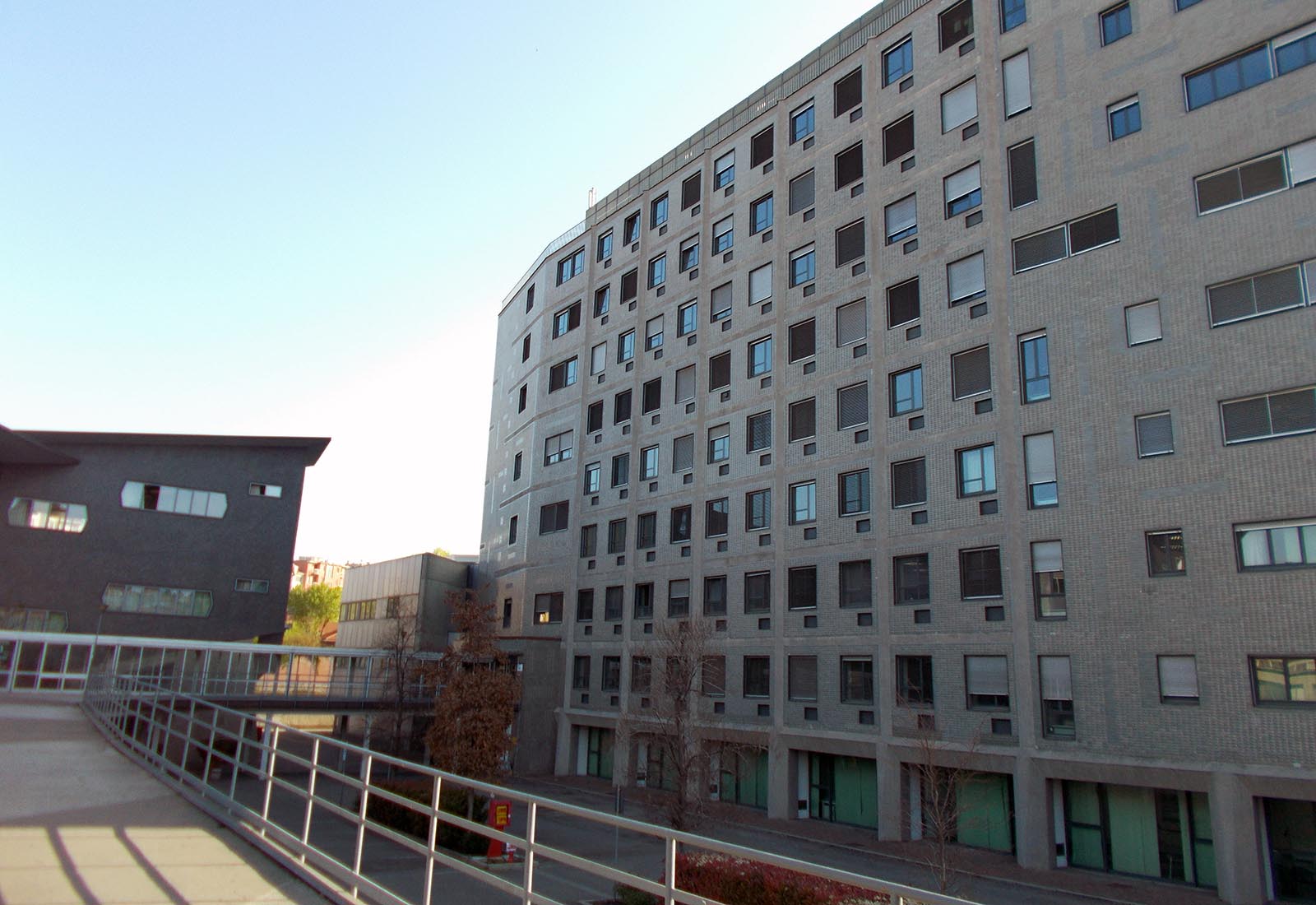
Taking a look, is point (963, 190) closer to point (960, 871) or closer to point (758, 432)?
point (758, 432)

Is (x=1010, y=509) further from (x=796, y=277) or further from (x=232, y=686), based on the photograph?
(x=232, y=686)

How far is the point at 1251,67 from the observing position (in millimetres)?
23375

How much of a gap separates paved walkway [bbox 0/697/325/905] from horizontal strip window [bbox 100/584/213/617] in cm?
3134

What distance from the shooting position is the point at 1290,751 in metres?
19.8

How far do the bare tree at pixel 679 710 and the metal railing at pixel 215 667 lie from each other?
8.46m

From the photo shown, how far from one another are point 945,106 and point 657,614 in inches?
844

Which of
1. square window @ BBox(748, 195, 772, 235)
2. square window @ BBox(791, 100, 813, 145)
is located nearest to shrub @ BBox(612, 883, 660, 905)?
square window @ BBox(748, 195, 772, 235)

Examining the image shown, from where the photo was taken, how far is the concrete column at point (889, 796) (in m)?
26.8

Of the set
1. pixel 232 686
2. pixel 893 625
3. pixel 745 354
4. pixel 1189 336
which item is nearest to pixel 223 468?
pixel 232 686

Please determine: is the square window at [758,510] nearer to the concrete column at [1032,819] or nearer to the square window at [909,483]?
the square window at [909,483]

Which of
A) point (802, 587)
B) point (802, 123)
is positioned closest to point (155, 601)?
point (802, 587)

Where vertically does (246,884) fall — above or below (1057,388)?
below

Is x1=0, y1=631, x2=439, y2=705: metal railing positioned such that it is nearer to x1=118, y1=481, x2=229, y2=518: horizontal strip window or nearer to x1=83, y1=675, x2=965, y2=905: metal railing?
x1=118, y1=481, x2=229, y2=518: horizontal strip window

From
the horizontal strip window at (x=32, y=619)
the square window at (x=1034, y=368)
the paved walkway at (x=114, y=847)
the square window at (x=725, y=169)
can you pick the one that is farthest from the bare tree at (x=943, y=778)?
the horizontal strip window at (x=32, y=619)
